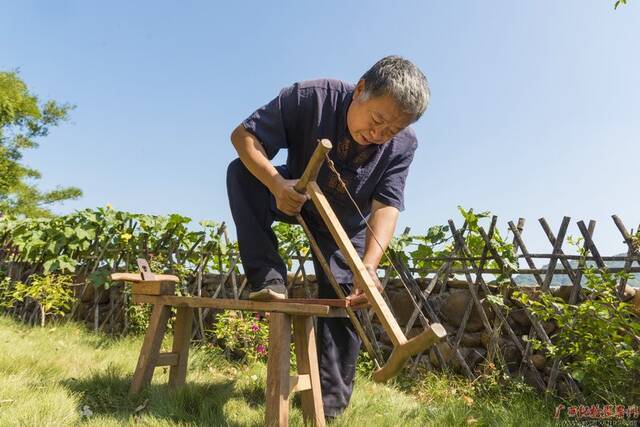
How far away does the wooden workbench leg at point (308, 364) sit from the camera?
8.07ft

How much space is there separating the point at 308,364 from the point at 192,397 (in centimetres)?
75

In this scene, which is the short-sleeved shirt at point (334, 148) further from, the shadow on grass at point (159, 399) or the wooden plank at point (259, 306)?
the shadow on grass at point (159, 399)

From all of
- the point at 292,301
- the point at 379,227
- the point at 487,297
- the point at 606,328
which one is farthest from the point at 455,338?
the point at 292,301

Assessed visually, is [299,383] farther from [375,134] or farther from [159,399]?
[375,134]

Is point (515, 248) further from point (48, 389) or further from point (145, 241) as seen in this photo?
point (145, 241)

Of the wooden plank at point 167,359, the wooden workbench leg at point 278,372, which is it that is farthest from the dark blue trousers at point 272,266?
the wooden plank at point 167,359

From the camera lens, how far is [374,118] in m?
2.25

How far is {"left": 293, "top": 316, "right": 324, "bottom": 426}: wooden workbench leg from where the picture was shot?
2459mm

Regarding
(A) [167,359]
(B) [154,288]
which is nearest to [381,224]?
(B) [154,288]

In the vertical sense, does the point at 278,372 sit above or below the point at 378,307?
below

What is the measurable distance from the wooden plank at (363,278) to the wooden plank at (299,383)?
613mm

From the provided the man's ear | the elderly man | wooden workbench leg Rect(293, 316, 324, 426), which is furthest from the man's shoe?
the man's ear

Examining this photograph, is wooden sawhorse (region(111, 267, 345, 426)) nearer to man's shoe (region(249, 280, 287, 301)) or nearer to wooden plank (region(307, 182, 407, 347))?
man's shoe (region(249, 280, 287, 301))

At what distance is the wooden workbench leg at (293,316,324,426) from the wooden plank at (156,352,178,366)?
883 millimetres
